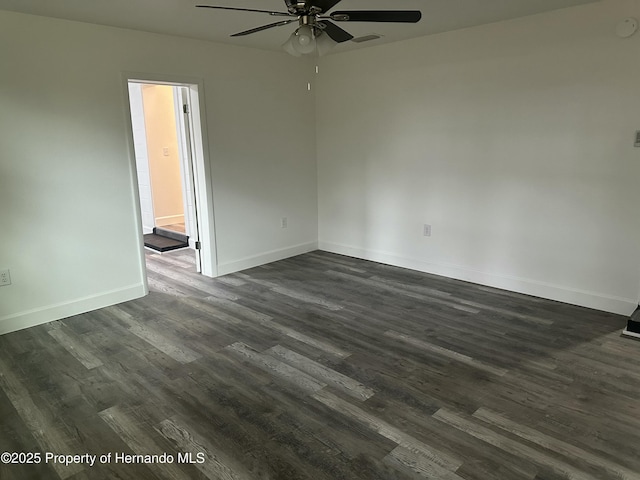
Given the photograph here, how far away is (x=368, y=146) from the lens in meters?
5.11

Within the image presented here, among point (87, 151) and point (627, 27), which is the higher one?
point (627, 27)

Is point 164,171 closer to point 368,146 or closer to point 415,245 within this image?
point 368,146

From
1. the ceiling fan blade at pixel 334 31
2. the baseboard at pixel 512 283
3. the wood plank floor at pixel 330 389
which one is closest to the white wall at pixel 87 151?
the wood plank floor at pixel 330 389

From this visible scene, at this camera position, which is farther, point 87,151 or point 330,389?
point 87,151

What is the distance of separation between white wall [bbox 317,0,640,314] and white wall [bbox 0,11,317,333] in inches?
48.3

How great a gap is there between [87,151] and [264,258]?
2.26 meters

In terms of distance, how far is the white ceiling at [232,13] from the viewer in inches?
122

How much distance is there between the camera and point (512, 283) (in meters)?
4.22

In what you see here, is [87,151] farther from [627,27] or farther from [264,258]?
[627,27]

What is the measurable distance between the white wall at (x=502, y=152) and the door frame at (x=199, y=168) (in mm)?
1672

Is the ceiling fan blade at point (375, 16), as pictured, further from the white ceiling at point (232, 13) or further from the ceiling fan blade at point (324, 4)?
the white ceiling at point (232, 13)

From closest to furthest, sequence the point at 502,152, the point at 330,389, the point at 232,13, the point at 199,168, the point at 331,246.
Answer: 1. the point at 330,389
2. the point at 232,13
3. the point at 502,152
4. the point at 199,168
5. the point at 331,246

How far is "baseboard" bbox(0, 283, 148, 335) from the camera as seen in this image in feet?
11.5

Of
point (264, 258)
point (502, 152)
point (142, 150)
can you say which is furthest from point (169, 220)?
point (502, 152)
